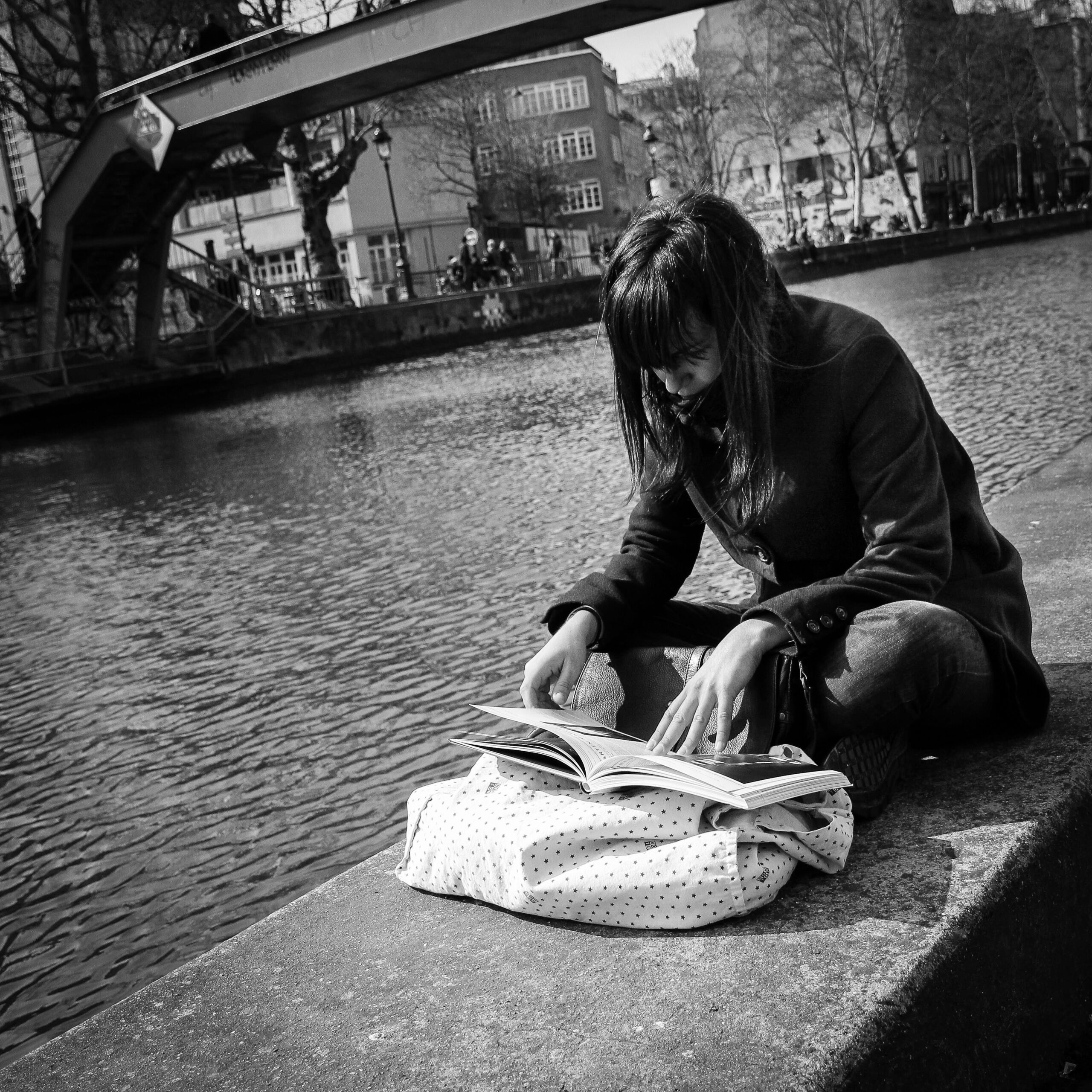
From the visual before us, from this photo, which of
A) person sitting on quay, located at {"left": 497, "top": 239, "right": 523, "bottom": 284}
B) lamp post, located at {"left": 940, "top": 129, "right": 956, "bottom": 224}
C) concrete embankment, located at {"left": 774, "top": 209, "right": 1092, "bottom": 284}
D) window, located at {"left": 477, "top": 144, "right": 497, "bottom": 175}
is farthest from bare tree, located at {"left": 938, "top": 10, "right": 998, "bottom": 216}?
person sitting on quay, located at {"left": 497, "top": 239, "right": 523, "bottom": 284}

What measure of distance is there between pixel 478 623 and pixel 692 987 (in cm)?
364

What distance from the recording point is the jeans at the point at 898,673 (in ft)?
6.83

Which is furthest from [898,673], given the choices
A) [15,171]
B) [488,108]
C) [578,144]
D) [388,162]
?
[578,144]

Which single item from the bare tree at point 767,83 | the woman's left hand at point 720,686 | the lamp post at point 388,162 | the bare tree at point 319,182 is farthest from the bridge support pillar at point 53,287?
the bare tree at point 767,83

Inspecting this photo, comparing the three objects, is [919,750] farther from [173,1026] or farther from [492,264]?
[492,264]

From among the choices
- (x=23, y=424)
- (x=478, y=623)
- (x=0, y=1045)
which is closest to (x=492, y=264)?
(x=23, y=424)

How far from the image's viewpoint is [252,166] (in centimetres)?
3167

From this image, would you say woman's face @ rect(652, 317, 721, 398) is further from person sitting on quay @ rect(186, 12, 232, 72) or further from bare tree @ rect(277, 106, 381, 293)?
bare tree @ rect(277, 106, 381, 293)

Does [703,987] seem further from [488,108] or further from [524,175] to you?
[488,108]

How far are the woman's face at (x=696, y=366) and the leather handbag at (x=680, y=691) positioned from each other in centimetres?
47

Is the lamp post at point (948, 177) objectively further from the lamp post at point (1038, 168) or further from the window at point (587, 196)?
the window at point (587, 196)

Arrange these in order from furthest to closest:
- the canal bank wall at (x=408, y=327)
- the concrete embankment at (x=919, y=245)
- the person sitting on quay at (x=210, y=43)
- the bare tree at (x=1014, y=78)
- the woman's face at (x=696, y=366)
→ the bare tree at (x=1014, y=78), the concrete embankment at (x=919, y=245), the canal bank wall at (x=408, y=327), the person sitting on quay at (x=210, y=43), the woman's face at (x=696, y=366)

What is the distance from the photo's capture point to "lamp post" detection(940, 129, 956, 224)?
58.9 metres

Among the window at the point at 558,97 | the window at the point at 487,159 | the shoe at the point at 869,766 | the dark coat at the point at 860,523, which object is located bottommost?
the shoe at the point at 869,766
